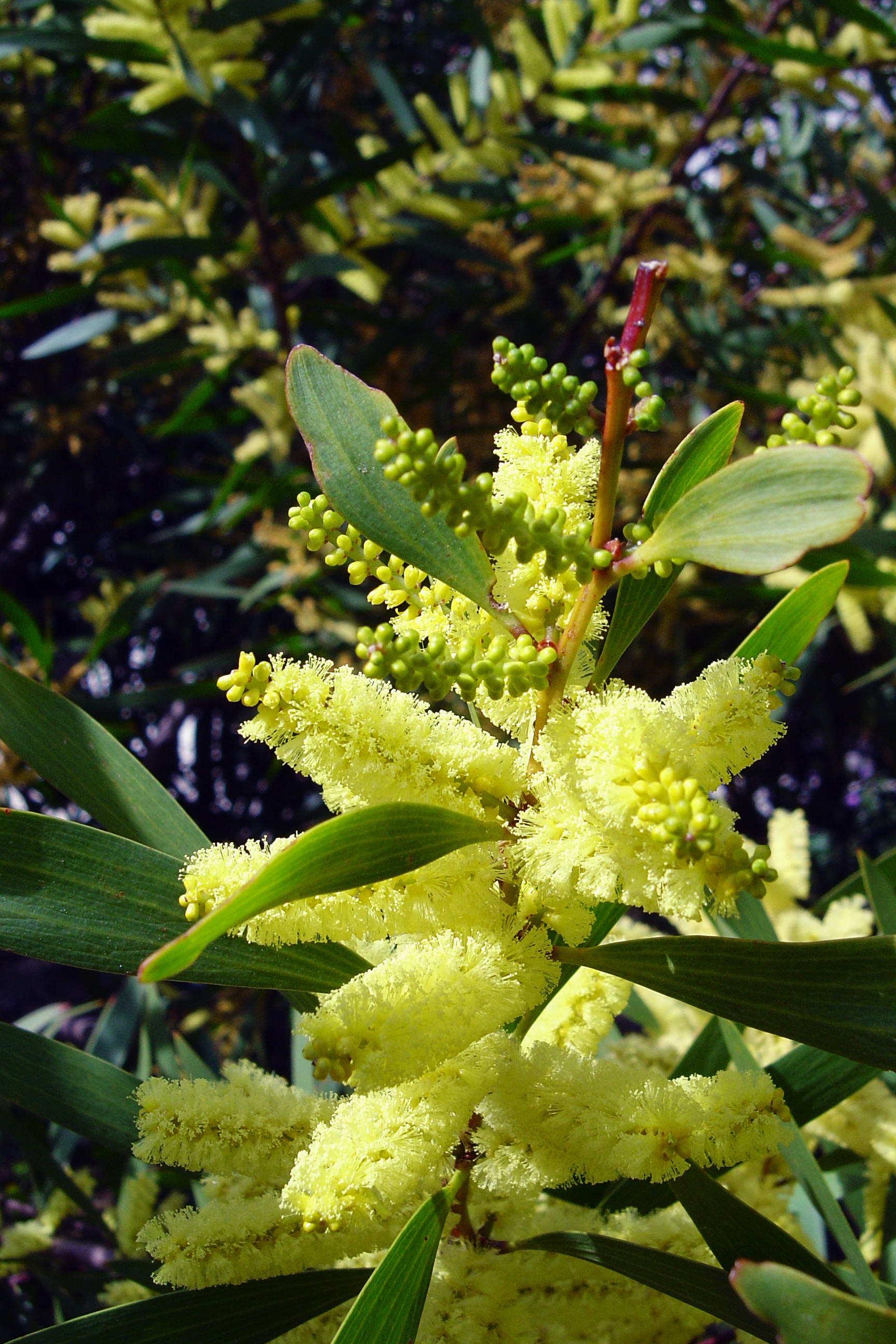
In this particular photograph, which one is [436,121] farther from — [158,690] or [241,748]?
[241,748]

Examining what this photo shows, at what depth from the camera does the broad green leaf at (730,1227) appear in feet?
2.43

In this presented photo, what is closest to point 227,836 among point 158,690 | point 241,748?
point 241,748

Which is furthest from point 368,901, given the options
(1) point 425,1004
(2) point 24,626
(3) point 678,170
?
(3) point 678,170

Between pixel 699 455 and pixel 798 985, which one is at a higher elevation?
pixel 699 455

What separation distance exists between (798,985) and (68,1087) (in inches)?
26.2

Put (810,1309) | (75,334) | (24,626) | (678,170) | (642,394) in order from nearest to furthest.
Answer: (810,1309) → (642,394) → (24,626) → (75,334) → (678,170)

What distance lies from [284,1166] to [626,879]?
1.26 feet

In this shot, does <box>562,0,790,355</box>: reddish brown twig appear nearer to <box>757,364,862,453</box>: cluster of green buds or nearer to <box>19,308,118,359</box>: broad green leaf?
<box>19,308,118,359</box>: broad green leaf

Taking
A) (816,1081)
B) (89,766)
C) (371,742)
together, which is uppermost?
(371,742)

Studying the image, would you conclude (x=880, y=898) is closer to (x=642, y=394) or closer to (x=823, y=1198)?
(x=823, y=1198)

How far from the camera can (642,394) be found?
639mm

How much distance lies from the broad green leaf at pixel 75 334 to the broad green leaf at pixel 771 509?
203cm

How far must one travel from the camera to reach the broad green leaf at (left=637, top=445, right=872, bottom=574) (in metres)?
0.55

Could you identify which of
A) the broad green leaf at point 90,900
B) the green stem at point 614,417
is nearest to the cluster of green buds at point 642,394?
the green stem at point 614,417
